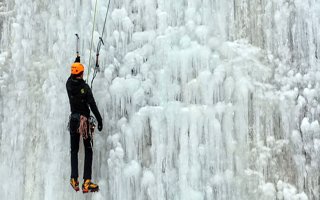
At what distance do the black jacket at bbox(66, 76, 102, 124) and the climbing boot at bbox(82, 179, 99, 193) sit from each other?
575 mm

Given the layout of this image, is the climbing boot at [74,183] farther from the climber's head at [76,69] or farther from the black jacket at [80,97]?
the climber's head at [76,69]

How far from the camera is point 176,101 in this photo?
4.45m

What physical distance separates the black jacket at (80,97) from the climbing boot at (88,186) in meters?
0.57

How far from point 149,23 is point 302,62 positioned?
1.61 meters

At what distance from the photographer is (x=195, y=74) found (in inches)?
177

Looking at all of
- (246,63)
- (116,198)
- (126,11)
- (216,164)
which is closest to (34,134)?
(116,198)

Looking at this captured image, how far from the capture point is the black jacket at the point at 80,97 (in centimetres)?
411

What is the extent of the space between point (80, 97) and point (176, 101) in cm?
97

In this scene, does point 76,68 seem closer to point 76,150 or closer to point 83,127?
point 83,127

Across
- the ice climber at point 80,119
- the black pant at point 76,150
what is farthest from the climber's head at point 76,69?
the black pant at point 76,150

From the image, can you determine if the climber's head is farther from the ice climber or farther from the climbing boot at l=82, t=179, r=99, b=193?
the climbing boot at l=82, t=179, r=99, b=193

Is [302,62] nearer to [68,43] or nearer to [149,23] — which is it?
[149,23]

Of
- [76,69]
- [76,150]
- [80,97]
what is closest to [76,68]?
[76,69]

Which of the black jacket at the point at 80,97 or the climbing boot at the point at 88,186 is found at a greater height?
the black jacket at the point at 80,97
